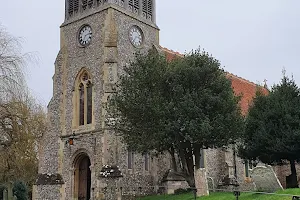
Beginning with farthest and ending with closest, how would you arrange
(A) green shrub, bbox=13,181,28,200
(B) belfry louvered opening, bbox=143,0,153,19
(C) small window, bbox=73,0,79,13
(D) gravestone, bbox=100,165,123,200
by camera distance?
(A) green shrub, bbox=13,181,28,200
(B) belfry louvered opening, bbox=143,0,153,19
(C) small window, bbox=73,0,79,13
(D) gravestone, bbox=100,165,123,200

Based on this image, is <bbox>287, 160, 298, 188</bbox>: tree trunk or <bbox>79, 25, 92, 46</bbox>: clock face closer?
<bbox>287, 160, 298, 188</bbox>: tree trunk

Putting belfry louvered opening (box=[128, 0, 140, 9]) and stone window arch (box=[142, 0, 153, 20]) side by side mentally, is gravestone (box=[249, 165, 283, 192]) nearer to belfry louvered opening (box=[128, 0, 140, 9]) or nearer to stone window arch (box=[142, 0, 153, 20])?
belfry louvered opening (box=[128, 0, 140, 9])

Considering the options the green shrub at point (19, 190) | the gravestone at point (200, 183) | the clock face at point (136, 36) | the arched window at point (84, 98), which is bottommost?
the green shrub at point (19, 190)

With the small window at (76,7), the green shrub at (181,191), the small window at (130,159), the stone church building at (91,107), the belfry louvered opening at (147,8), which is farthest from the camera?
the belfry louvered opening at (147,8)

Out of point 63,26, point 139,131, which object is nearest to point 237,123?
point 139,131

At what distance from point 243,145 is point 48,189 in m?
13.4

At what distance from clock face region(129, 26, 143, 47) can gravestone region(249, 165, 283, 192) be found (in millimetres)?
15405

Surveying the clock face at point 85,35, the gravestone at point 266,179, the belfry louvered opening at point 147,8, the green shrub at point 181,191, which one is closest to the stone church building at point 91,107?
the clock face at point 85,35

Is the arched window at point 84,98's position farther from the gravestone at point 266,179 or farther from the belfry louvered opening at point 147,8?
the gravestone at point 266,179

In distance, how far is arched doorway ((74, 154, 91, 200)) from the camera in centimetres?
3009

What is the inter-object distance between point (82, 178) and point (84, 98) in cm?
547

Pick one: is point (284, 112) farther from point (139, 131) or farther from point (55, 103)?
point (55, 103)

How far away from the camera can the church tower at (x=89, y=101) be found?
28.3m

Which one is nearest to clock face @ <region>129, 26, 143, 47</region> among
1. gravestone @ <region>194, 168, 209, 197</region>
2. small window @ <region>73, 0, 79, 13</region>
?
small window @ <region>73, 0, 79, 13</region>
